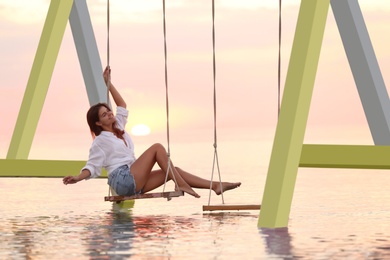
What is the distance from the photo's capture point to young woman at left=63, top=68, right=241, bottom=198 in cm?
1115

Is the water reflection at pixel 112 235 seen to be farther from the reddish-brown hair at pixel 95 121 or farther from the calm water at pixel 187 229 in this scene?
the reddish-brown hair at pixel 95 121

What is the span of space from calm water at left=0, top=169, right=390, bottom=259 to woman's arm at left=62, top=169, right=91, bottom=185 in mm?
409

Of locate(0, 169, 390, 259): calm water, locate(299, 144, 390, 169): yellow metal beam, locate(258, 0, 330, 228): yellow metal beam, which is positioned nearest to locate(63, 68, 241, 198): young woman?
locate(0, 169, 390, 259): calm water

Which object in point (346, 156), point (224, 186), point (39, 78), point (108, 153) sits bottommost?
point (224, 186)

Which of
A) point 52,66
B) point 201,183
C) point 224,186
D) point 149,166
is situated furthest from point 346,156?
point 52,66

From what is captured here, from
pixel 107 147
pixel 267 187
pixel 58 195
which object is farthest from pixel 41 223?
pixel 58 195

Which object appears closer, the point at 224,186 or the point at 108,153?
the point at 224,186

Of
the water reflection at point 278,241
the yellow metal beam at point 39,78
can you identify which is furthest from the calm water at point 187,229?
the yellow metal beam at point 39,78

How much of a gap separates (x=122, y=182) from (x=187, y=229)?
1.58m

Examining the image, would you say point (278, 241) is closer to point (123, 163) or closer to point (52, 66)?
point (123, 163)

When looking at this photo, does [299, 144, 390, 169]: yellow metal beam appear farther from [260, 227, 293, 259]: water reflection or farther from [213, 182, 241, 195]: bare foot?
[260, 227, 293, 259]: water reflection

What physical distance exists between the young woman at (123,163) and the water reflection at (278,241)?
1.76m

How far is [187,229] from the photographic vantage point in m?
9.75

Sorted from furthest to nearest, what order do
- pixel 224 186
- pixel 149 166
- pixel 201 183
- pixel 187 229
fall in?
pixel 149 166 → pixel 201 183 → pixel 224 186 → pixel 187 229
